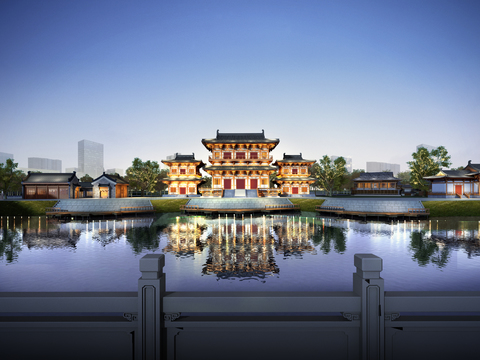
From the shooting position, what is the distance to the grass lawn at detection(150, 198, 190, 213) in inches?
1754

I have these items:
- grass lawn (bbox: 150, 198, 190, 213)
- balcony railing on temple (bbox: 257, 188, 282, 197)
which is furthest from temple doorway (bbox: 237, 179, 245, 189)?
grass lawn (bbox: 150, 198, 190, 213)

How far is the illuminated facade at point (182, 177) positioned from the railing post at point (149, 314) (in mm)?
51955

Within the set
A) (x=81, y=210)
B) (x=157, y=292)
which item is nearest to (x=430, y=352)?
(x=157, y=292)

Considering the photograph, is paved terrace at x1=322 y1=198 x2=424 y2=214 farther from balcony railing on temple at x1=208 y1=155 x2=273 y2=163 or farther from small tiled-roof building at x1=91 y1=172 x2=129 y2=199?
small tiled-roof building at x1=91 y1=172 x2=129 y2=199

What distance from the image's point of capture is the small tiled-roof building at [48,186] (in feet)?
168

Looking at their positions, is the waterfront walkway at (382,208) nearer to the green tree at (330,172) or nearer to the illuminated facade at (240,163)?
the illuminated facade at (240,163)

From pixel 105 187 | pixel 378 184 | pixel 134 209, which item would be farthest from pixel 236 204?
pixel 378 184

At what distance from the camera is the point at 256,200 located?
4300 centimetres

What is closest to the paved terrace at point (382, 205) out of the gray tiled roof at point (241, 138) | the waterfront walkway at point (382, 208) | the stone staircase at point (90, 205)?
the waterfront walkway at point (382, 208)

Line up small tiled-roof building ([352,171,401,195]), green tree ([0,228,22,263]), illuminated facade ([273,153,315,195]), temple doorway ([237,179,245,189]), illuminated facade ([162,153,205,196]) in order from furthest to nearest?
small tiled-roof building ([352,171,401,195]) → illuminated facade ([273,153,315,195]) → illuminated facade ([162,153,205,196]) → temple doorway ([237,179,245,189]) → green tree ([0,228,22,263])

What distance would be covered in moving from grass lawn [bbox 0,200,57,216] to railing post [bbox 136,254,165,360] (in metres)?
48.3

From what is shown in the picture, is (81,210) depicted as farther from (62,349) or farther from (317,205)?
(62,349)

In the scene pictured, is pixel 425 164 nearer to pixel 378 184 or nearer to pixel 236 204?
pixel 378 184

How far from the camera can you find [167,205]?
4494 cm
